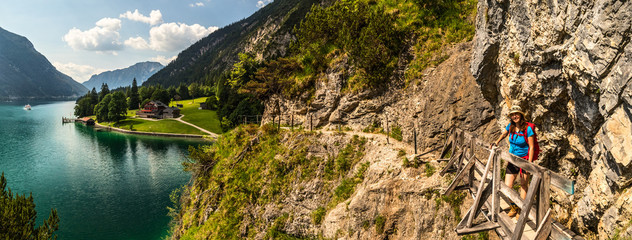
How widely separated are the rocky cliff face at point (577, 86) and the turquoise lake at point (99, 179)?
110ft

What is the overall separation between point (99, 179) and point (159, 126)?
46062 millimetres

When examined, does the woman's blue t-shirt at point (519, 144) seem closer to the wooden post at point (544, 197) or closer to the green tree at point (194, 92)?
the wooden post at point (544, 197)

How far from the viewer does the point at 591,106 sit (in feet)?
20.2

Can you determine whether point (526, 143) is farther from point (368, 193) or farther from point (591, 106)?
point (368, 193)

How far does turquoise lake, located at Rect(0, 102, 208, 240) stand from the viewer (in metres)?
30.4

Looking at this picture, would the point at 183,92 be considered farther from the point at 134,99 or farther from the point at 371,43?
the point at 371,43

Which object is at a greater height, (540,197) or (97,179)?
(540,197)

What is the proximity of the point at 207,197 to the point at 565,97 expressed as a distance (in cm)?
2606

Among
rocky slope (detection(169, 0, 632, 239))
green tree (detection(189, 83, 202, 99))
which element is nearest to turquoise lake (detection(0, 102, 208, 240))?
rocky slope (detection(169, 0, 632, 239))

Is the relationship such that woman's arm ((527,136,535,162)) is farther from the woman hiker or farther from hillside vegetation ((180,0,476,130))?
hillside vegetation ((180,0,476,130))

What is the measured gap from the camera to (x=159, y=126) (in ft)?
283

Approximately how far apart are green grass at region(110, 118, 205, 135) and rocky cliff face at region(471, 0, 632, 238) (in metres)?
82.0

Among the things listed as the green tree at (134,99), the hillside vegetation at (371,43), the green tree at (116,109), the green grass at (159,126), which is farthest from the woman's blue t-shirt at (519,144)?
the green tree at (134,99)

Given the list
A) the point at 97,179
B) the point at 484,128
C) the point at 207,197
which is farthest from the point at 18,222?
the point at 97,179
